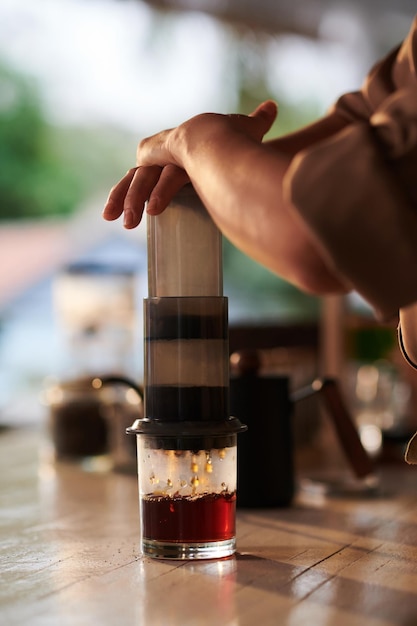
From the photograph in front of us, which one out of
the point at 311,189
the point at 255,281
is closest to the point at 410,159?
the point at 311,189

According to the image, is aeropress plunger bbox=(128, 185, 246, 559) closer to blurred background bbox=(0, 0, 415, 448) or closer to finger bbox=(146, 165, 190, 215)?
finger bbox=(146, 165, 190, 215)

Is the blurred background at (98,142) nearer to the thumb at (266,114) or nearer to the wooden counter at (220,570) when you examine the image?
the wooden counter at (220,570)

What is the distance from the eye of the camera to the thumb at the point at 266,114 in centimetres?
119

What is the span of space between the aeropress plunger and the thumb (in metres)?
0.13

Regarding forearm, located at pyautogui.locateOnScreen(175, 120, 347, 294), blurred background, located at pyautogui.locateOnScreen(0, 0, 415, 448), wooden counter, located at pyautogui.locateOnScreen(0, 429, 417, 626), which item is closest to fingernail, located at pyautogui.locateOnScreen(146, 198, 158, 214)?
forearm, located at pyautogui.locateOnScreen(175, 120, 347, 294)

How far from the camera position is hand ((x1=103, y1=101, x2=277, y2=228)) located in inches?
41.1

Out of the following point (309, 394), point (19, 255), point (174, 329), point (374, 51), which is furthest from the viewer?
point (374, 51)

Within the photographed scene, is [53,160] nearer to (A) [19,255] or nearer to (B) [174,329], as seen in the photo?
(A) [19,255]

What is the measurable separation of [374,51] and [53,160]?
1485 millimetres

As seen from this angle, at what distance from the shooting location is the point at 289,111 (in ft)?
12.3

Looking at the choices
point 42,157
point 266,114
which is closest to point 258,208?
point 266,114

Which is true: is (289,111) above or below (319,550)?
above

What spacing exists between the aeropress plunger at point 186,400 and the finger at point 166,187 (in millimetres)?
17

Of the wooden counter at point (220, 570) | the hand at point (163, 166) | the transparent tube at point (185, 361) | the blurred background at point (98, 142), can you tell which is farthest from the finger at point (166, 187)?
the blurred background at point (98, 142)
